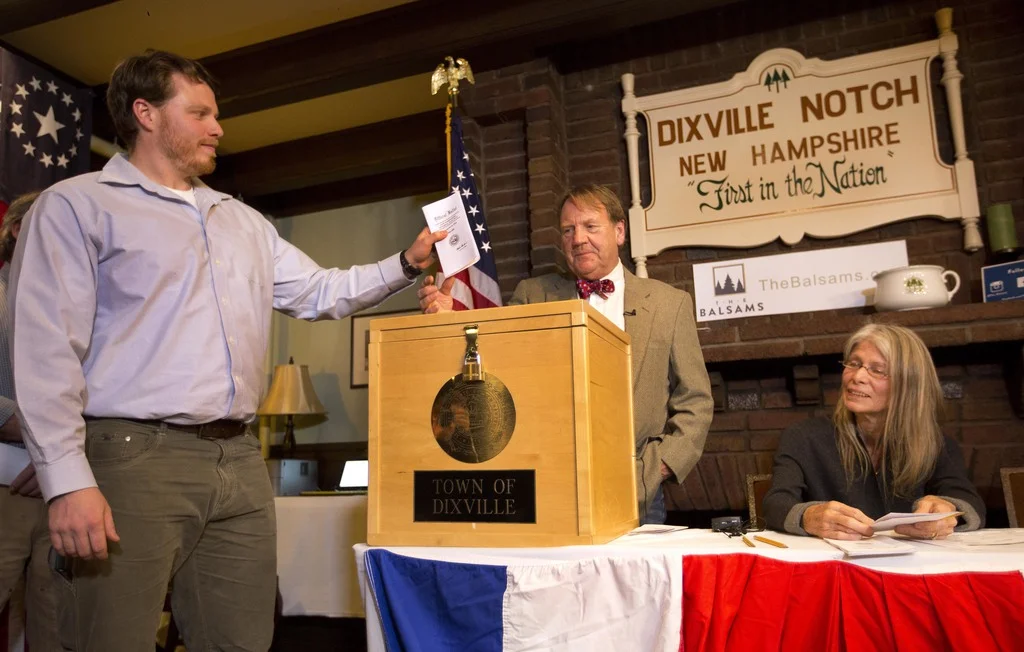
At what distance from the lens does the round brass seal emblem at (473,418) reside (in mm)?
1313

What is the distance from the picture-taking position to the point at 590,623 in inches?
48.0

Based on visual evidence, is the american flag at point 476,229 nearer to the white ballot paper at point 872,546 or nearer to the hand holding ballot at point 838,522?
the hand holding ballot at point 838,522

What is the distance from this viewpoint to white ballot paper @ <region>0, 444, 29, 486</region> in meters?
1.94

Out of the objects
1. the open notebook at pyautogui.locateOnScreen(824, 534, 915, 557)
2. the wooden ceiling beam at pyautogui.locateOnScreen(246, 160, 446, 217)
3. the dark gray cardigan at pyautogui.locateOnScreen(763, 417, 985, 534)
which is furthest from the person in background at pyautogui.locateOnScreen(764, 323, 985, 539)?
the wooden ceiling beam at pyautogui.locateOnScreen(246, 160, 446, 217)

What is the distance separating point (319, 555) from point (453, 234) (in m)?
2.35

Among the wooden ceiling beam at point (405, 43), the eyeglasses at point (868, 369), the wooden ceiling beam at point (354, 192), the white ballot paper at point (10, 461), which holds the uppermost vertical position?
the wooden ceiling beam at point (405, 43)

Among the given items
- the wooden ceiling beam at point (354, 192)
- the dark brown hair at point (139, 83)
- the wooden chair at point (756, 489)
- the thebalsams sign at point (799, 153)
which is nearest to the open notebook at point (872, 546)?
the wooden chair at point (756, 489)

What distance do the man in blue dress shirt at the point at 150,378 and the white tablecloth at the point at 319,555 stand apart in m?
1.83

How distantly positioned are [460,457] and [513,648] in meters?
0.32

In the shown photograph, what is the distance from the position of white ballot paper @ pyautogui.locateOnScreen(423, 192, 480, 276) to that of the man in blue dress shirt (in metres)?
0.04

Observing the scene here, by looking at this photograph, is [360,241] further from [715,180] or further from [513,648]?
[513,648]

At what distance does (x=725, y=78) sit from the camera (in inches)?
137

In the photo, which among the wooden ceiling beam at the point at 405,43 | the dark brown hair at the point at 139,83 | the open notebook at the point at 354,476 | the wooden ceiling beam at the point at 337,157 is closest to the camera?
the dark brown hair at the point at 139,83

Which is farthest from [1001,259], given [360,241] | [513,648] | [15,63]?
[15,63]
